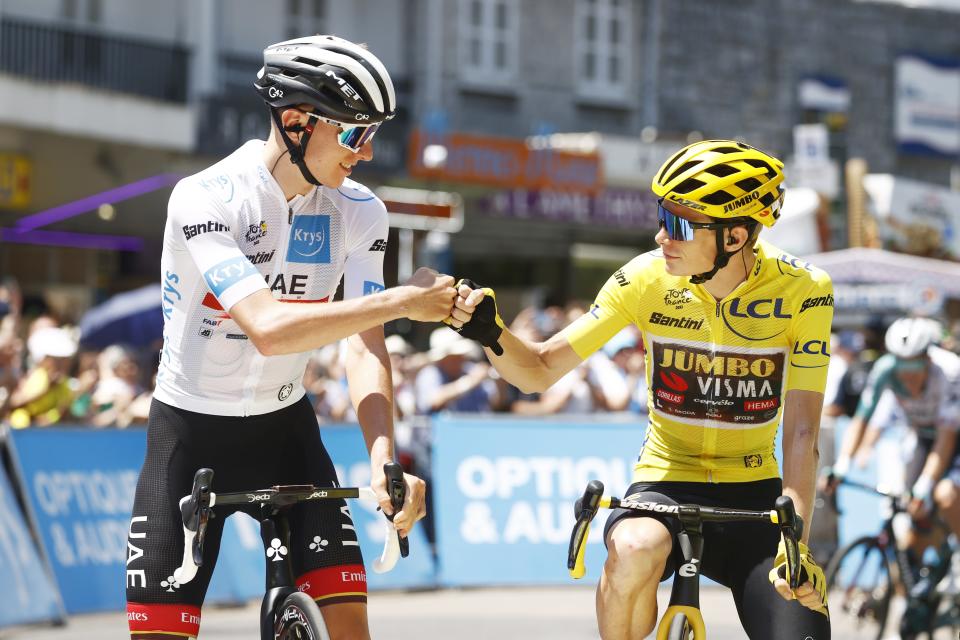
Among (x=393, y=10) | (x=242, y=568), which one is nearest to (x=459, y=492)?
(x=242, y=568)

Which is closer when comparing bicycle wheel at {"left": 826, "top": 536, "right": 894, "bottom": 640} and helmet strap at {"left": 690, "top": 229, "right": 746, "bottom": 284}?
helmet strap at {"left": 690, "top": 229, "right": 746, "bottom": 284}

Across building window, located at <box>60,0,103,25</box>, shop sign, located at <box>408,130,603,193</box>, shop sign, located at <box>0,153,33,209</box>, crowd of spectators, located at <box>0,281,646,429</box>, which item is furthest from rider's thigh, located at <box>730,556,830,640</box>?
building window, located at <box>60,0,103,25</box>

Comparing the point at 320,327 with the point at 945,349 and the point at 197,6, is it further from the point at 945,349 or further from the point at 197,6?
the point at 197,6

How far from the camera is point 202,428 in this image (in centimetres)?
456

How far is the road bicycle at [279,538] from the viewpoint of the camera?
169 inches

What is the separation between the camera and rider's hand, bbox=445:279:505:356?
450 cm

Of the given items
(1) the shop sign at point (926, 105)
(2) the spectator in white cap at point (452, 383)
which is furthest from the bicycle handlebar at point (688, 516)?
(1) the shop sign at point (926, 105)

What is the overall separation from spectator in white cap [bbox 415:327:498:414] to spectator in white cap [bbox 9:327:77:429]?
10.2ft

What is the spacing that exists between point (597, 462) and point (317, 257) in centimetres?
866

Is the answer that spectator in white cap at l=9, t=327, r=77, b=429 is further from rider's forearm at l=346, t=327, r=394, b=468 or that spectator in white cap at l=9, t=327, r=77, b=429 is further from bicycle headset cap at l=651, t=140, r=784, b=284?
bicycle headset cap at l=651, t=140, r=784, b=284

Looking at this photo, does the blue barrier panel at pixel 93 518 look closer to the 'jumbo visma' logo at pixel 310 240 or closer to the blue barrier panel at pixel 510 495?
the blue barrier panel at pixel 510 495

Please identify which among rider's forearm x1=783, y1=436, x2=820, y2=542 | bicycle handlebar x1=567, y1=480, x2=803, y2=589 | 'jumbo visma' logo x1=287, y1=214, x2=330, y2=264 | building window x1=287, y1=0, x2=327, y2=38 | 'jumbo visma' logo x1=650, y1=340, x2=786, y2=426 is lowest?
bicycle handlebar x1=567, y1=480, x2=803, y2=589

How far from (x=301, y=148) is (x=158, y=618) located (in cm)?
142

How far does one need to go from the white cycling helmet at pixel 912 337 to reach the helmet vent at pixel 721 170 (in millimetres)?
5037
